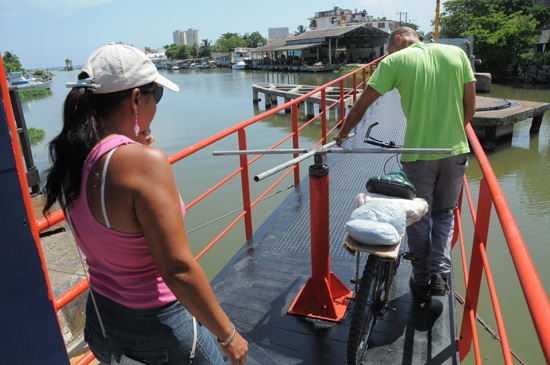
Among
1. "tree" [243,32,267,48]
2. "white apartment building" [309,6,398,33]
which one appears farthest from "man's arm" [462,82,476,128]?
"tree" [243,32,267,48]

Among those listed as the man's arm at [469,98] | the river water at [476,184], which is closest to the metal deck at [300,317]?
the river water at [476,184]

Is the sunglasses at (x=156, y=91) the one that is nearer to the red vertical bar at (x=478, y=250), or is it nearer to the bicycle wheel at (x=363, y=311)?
the bicycle wheel at (x=363, y=311)

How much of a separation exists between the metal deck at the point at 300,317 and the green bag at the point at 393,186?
83cm

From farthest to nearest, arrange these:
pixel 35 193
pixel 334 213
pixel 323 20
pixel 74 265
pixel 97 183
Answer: pixel 323 20 < pixel 35 193 < pixel 74 265 < pixel 334 213 < pixel 97 183

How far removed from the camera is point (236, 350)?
1.22 meters

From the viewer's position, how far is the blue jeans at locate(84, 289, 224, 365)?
1.17 m

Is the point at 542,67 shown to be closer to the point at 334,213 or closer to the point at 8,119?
the point at 334,213

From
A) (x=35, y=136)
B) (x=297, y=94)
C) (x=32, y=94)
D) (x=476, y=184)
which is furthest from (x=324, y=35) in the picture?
(x=476, y=184)

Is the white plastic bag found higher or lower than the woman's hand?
higher

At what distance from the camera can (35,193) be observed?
6.14 meters

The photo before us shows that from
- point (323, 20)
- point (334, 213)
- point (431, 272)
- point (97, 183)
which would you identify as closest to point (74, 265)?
point (334, 213)

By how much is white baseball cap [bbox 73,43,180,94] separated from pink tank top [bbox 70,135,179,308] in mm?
149

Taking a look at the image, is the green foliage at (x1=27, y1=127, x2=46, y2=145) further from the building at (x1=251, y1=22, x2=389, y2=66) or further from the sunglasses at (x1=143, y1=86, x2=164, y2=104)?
the building at (x1=251, y1=22, x2=389, y2=66)

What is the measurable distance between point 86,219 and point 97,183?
127 millimetres
